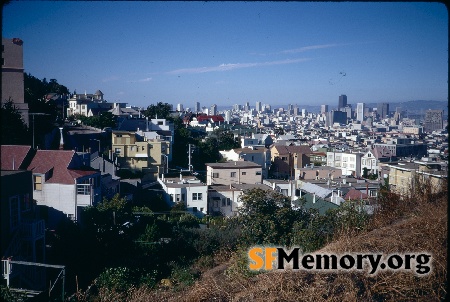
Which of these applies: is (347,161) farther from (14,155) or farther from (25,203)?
(25,203)

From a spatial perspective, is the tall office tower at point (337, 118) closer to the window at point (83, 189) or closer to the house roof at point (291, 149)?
the house roof at point (291, 149)

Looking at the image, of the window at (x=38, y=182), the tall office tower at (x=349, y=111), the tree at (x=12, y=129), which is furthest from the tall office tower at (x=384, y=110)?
the window at (x=38, y=182)

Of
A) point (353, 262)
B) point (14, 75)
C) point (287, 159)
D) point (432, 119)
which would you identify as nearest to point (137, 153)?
point (14, 75)

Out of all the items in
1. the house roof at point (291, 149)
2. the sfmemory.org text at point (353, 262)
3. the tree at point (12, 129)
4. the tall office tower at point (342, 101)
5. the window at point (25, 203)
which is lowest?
the house roof at point (291, 149)

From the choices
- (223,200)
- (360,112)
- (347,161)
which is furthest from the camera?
(360,112)

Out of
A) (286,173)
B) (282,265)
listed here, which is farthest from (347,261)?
(286,173)

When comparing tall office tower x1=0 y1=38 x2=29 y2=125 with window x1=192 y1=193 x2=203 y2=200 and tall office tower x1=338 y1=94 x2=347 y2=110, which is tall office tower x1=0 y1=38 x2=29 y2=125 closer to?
window x1=192 y1=193 x2=203 y2=200

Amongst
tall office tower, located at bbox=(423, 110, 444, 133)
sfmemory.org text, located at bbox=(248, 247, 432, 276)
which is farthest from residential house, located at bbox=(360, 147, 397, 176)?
sfmemory.org text, located at bbox=(248, 247, 432, 276)
